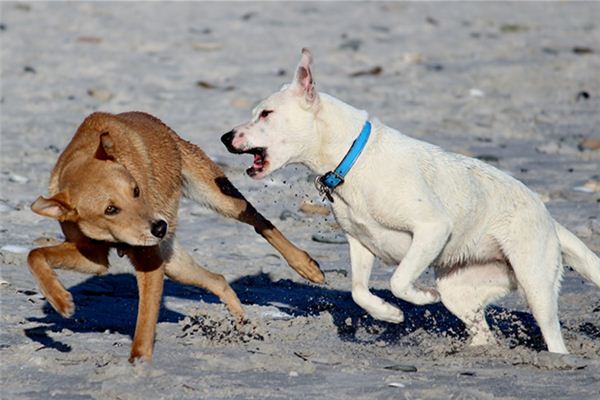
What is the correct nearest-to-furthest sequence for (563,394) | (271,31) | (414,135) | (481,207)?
1. (563,394)
2. (481,207)
3. (414,135)
4. (271,31)

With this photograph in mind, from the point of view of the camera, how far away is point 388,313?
645 centimetres

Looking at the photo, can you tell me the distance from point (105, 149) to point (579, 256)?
8.56 feet

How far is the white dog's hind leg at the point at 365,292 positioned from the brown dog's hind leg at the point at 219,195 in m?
0.71

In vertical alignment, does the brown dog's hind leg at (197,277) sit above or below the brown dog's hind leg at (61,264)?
below

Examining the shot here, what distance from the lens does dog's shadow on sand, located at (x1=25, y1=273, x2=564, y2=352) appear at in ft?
22.5

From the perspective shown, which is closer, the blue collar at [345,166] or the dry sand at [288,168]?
the dry sand at [288,168]

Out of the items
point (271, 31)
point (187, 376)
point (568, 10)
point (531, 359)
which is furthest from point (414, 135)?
point (568, 10)

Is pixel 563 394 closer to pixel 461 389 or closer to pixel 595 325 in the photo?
pixel 461 389

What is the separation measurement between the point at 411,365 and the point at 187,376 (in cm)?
113

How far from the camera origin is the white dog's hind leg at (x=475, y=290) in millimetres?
6871

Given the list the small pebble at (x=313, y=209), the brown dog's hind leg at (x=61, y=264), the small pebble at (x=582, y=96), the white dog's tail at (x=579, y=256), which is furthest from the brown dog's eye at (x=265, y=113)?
the small pebble at (x=582, y=96)

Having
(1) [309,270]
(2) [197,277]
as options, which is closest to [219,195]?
(2) [197,277]

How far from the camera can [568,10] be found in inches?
709

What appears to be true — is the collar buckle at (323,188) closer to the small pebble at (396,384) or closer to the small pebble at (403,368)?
the small pebble at (403,368)
